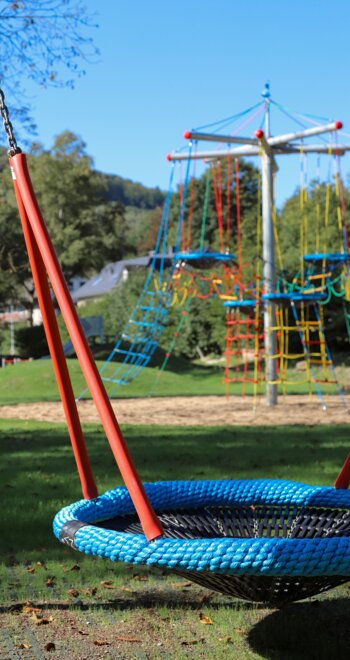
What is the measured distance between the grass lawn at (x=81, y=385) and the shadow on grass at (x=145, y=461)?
767 cm

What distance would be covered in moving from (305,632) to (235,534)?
0.55 metres

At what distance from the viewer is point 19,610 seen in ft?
11.8

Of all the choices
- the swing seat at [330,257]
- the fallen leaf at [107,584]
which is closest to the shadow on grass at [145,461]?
the fallen leaf at [107,584]

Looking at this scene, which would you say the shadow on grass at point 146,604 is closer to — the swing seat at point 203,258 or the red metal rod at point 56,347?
the red metal rod at point 56,347

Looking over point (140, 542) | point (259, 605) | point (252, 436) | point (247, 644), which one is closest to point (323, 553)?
point (140, 542)

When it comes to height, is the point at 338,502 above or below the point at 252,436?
above

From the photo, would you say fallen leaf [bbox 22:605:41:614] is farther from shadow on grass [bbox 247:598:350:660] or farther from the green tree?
the green tree

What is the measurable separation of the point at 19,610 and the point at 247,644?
40.2 inches

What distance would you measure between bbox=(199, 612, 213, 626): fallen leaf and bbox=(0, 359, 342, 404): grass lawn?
1344cm

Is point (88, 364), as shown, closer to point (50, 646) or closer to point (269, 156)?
point (50, 646)

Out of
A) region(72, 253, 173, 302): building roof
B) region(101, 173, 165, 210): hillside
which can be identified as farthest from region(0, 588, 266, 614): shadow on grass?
region(101, 173, 165, 210): hillside

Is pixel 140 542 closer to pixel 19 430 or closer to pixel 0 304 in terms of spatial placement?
pixel 19 430

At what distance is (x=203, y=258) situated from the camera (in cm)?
1399

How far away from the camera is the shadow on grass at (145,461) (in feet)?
17.2
